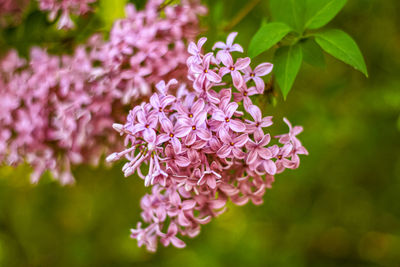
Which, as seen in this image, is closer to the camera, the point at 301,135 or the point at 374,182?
the point at 301,135

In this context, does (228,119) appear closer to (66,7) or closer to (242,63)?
(242,63)

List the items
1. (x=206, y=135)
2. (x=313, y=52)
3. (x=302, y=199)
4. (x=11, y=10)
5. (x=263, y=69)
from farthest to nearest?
(x=302, y=199)
(x=11, y=10)
(x=313, y=52)
(x=263, y=69)
(x=206, y=135)

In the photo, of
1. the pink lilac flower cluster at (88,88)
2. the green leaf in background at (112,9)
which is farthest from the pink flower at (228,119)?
the green leaf in background at (112,9)

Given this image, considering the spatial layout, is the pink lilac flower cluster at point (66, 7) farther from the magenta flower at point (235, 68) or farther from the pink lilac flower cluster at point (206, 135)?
the magenta flower at point (235, 68)

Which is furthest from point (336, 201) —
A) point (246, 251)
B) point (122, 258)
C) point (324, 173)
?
point (122, 258)

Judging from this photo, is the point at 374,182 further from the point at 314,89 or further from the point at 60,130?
the point at 60,130

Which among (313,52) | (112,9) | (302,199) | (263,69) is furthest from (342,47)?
(302,199)
